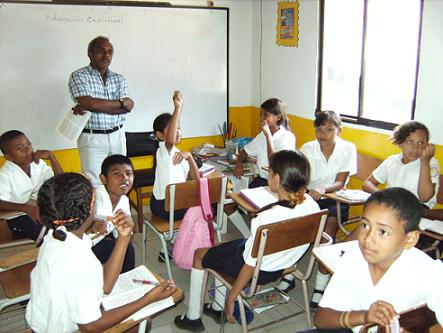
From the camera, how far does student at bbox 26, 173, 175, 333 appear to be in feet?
4.55

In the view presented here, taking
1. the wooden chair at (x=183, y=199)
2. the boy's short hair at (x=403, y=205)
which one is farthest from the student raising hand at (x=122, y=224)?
the wooden chair at (x=183, y=199)

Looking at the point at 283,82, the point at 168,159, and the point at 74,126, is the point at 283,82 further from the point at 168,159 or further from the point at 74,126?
the point at 74,126

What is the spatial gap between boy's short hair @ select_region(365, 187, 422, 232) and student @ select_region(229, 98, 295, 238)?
2040 millimetres

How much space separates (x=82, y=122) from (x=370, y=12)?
244cm

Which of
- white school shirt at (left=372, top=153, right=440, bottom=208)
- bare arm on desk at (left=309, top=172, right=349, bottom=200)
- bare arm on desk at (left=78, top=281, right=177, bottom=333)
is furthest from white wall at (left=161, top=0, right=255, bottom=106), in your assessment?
bare arm on desk at (left=78, top=281, right=177, bottom=333)

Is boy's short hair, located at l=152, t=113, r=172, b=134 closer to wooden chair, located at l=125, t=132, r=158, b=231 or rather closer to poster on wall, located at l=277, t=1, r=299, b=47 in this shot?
wooden chair, located at l=125, t=132, r=158, b=231

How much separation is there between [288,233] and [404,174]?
1265mm

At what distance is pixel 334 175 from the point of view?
3.28 meters

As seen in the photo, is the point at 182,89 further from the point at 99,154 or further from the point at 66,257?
the point at 66,257

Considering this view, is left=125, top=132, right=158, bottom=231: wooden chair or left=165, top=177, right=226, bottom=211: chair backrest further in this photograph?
left=125, top=132, right=158, bottom=231: wooden chair

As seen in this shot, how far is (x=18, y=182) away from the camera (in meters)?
2.69

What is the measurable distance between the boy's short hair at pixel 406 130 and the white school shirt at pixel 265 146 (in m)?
0.90

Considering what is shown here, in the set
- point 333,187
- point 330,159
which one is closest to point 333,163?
point 330,159

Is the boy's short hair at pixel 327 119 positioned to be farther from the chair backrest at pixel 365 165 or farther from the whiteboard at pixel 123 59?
the whiteboard at pixel 123 59
